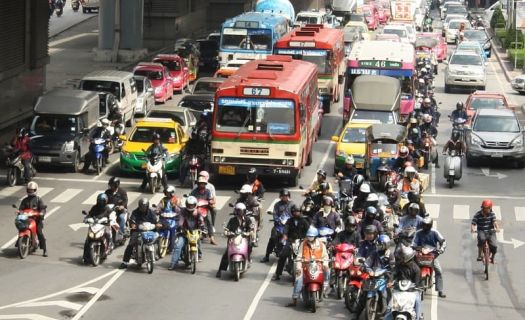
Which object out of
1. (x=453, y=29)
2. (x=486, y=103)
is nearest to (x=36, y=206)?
(x=486, y=103)

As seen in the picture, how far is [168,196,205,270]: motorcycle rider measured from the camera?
27188 millimetres

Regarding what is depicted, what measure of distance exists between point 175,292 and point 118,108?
763 inches

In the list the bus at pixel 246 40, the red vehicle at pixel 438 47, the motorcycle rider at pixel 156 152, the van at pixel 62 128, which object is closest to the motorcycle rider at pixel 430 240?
the motorcycle rider at pixel 156 152

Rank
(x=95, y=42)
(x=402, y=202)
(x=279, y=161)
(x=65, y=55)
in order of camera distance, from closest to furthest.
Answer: (x=402, y=202)
(x=279, y=161)
(x=65, y=55)
(x=95, y=42)

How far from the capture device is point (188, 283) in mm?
26484

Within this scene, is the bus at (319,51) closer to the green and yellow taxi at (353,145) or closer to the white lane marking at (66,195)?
the green and yellow taxi at (353,145)

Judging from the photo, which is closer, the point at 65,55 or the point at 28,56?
the point at 28,56

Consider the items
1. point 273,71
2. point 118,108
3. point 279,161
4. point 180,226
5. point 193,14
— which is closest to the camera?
point 180,226

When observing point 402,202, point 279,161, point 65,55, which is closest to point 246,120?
point 279,161

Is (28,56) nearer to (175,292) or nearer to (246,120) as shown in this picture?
(246,120)

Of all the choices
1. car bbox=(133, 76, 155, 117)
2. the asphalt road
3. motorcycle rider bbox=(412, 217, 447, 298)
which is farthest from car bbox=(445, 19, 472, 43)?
motorcycle rider bbox=(412, 217, 447, 298)

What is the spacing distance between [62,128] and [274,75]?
6129mm

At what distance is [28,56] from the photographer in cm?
4738

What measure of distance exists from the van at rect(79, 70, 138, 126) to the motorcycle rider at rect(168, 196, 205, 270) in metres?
19.1
